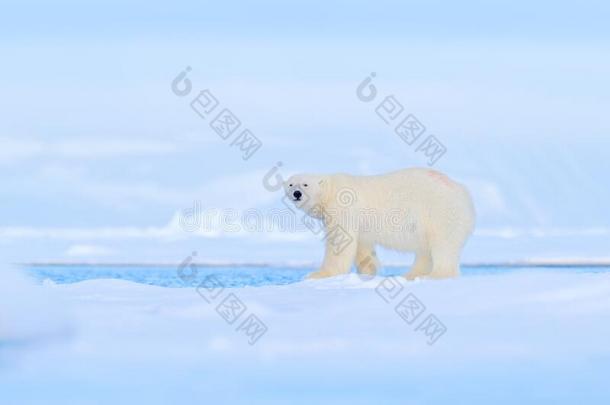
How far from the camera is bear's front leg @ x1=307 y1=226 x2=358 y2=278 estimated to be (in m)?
10.1

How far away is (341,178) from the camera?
407 inches

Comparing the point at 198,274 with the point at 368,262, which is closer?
the point at 368,262

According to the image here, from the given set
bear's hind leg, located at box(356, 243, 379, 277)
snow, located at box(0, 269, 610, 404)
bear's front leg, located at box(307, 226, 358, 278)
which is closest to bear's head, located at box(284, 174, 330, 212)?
bear's front leg, located at box(307, 226, 358, 278)

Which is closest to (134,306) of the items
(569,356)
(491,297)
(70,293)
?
(70,293)

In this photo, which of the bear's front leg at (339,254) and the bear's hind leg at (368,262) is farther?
the bear's hind leg at (368,262)

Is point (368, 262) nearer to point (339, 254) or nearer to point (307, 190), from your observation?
point (339, 254)

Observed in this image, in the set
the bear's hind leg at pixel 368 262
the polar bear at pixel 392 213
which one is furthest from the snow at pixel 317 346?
the bear's hind leg at pixel 368 262

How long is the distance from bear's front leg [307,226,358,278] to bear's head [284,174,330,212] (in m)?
0.31

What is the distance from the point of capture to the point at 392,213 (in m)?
10.1

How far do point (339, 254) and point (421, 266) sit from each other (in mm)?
873

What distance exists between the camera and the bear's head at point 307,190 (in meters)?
10.1

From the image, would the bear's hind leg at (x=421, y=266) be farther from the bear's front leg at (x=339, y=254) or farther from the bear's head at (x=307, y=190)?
the bear's head at (x=307, y=190)

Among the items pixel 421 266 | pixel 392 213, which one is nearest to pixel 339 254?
pixel 392 213

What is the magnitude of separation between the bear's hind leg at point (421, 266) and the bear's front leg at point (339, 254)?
638 millimetres
